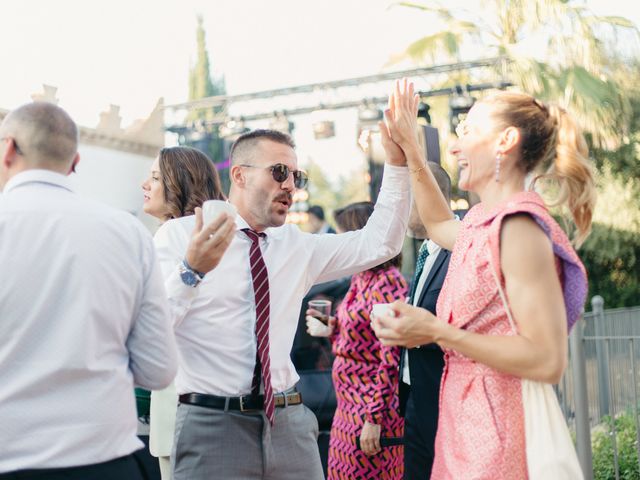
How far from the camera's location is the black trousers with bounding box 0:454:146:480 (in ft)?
6.84

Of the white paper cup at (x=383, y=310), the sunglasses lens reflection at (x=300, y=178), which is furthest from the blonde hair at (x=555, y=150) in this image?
the sunglasses lens reflection at (x=300, y=178)

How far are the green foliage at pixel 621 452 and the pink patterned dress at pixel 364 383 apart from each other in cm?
171

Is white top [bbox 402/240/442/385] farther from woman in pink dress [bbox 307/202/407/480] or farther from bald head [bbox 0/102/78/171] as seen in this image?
bald head [bbox 0/102/78/171]

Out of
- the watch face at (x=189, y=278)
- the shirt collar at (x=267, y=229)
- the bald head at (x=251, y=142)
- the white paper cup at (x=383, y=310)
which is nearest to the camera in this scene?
the white paper cup at (x=383, y=310)

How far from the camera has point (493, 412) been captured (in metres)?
2.12

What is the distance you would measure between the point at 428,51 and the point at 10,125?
618 inches

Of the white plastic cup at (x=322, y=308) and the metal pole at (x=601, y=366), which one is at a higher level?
the white plastic cup at (x=322, y=308)

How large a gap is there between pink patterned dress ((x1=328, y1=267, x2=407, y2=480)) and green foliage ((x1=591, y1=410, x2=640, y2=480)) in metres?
1.71

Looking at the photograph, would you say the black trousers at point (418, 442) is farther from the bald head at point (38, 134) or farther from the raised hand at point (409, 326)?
the bald head at point (38, 134)

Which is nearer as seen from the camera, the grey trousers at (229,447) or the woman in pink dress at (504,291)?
the woman in pink dress at (504,291)

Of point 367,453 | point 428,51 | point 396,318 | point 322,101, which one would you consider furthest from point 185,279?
point 428,51

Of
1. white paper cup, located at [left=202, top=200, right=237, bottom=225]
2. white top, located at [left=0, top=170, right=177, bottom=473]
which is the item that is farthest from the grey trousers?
white paper cup, located at [left=202, top=200, right=237, bottom=225]

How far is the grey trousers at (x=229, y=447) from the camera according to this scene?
280 centimetres

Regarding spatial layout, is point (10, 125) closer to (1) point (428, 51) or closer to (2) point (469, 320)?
(2) point (469, 320)
